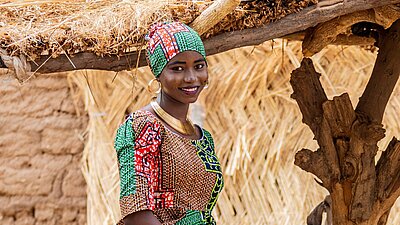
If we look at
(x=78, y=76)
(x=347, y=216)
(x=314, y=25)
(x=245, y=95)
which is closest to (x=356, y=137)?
(x=347, y=216)

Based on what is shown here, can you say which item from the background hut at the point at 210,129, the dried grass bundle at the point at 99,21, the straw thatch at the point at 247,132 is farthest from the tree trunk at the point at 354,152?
the straw thatch at the point at 247,132

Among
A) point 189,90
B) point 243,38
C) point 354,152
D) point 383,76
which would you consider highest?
point 243,38

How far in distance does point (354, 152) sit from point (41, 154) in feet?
9.20

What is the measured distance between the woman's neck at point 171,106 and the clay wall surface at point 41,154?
2.83 metres

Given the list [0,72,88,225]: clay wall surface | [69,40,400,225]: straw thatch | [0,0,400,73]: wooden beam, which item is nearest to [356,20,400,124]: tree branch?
[0,0,400,73]: wooden beam

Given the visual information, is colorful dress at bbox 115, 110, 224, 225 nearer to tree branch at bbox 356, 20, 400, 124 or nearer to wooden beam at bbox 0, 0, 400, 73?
wooden beam at bbox 0, 0, 400, 73

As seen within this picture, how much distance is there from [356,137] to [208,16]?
0.99 metres

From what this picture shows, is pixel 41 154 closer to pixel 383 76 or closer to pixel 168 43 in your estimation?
pixel 383 76

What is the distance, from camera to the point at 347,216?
364 cm

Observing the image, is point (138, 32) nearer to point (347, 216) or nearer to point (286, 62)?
point (347, 216)

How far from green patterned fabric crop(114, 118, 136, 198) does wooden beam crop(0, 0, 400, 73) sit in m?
0.27

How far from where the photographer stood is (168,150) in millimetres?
2777

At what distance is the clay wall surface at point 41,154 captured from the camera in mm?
5684

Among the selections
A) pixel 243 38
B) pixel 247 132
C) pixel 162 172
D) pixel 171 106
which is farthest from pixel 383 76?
pixel 247 132
